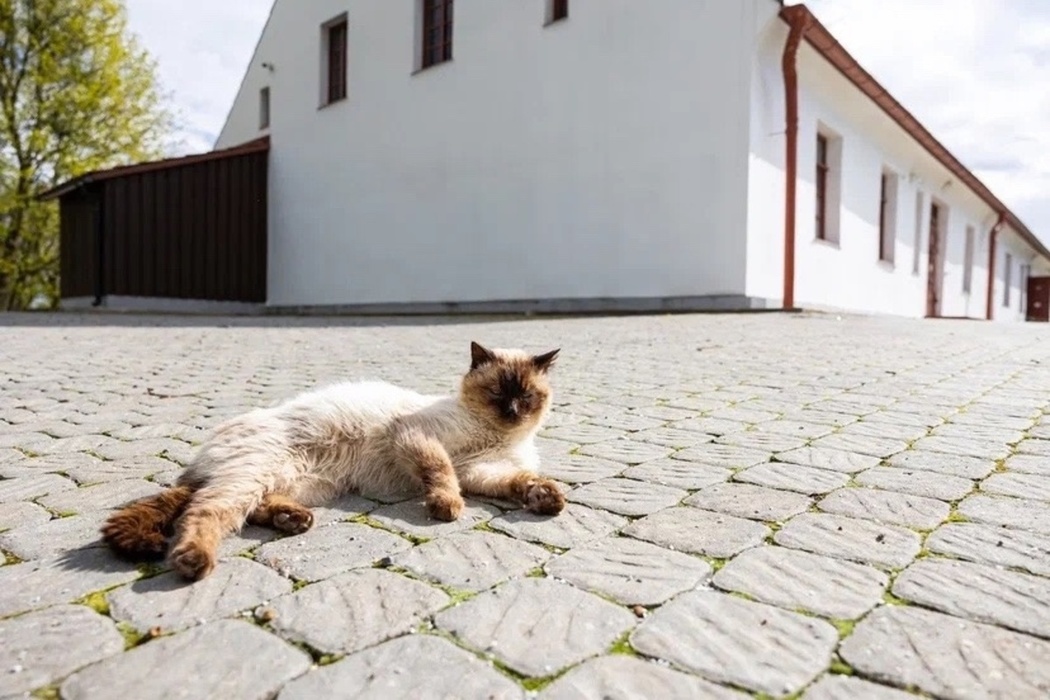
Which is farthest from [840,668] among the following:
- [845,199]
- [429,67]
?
[429,67]

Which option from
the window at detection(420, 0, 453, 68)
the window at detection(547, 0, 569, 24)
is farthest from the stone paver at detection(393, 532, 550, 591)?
the window at detection(420, 0, 453, 68)

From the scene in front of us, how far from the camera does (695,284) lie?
12750 millimetres

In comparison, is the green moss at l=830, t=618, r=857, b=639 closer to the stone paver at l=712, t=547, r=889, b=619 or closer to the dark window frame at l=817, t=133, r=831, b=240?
the stone paver at l=712, t=547, r=889, b=619

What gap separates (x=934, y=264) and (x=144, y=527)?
78.6ft

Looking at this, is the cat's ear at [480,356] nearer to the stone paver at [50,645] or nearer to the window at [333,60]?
the stone paver at [50,645]

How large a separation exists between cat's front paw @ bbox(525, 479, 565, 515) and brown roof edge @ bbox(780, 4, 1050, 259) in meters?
11.8

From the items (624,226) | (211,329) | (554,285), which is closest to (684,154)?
(624,226)

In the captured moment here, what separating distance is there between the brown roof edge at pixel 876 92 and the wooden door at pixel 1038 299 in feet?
49.5

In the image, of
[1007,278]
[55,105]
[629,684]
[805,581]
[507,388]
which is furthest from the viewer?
[1007,278]

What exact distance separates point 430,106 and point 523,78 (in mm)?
2963

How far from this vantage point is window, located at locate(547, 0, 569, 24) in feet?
47.8

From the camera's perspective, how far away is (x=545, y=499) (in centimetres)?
259

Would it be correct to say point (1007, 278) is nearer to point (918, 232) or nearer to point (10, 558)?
point (918, 232)

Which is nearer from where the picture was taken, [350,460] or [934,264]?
[350,460]
